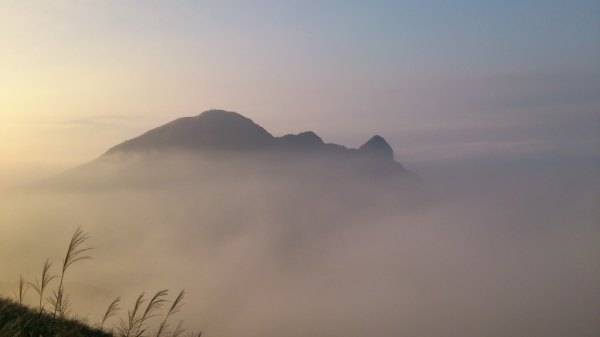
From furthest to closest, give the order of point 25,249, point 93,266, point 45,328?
point 93,266 → point 25,249 → point 45,328

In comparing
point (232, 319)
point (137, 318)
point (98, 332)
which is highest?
point (137, 318)

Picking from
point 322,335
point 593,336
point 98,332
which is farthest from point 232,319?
point 98,332

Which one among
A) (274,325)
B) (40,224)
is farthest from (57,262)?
(274,325)

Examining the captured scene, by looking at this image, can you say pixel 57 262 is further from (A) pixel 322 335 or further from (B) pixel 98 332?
(B) pixel 98 332

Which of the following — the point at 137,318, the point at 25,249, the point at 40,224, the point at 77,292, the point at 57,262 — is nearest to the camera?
the point at 137,318

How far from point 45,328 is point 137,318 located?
3043mm

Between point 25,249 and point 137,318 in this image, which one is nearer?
point 137,318

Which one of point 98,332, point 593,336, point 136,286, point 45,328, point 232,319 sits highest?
point 45,328

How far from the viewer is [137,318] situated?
25.5 feet

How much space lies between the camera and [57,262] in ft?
499

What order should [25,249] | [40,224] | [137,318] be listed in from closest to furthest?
[137,318]
[25,249]
[40,224]

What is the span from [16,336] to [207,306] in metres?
207

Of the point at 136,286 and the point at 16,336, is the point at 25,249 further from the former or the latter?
the point at 16,336

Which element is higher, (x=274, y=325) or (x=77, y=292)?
(x=77, y=292)
